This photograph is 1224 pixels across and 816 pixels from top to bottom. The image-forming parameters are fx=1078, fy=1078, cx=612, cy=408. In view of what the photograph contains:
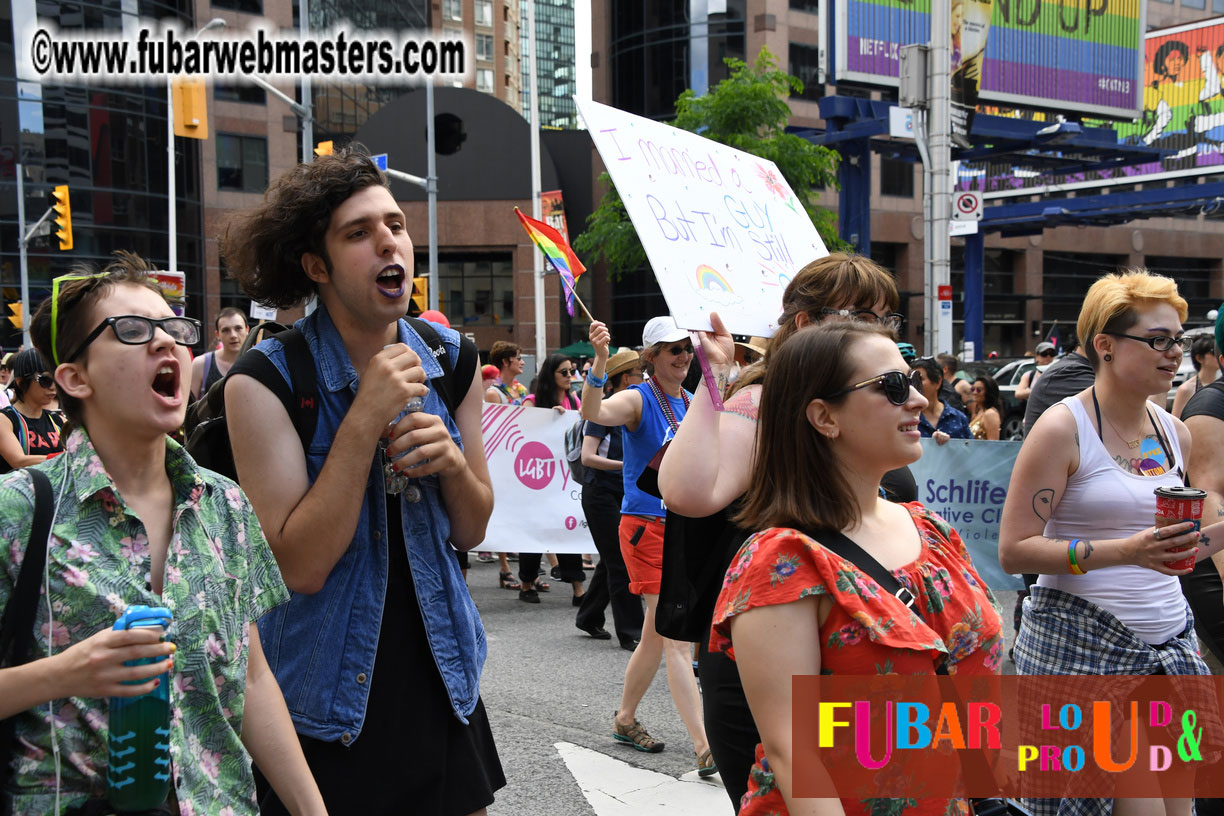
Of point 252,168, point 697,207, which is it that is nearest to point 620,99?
Answer: point 252,168

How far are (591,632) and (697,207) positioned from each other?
5511 millimetres

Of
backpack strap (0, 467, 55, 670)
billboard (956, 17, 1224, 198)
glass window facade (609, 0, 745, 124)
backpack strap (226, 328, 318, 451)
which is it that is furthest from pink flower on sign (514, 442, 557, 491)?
glass window facade (609, 0, 745, 124)

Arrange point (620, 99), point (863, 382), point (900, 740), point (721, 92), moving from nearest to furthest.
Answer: point (900, 740) → point (863, 382) → point (721, 92) → point (620, 99)

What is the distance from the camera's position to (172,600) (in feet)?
6.42

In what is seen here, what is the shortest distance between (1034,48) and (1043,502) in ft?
89.3

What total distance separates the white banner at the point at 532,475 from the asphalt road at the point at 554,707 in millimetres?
820

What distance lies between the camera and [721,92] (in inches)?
1093

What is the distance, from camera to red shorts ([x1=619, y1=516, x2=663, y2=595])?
5.38 metres

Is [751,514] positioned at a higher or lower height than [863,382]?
lower

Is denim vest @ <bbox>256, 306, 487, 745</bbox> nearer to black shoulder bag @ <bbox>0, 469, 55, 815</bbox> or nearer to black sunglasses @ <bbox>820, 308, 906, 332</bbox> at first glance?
black shoulder bag @ <bbox>0, 469, 55, 815</bbox>

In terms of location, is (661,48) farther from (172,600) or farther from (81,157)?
(172,600)

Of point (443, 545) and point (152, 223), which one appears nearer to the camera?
point (443, 545)

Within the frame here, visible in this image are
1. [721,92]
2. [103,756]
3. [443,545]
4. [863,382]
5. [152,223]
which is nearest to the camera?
[103,756]

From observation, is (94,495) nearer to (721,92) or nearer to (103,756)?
(103,756)
